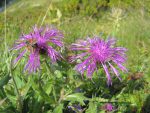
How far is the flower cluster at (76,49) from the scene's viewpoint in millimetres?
1724

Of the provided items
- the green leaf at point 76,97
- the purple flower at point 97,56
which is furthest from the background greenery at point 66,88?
the purple flower at point 97,56

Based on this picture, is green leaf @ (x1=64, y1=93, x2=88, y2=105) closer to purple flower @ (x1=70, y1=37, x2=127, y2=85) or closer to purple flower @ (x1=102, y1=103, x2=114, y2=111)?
purple flower @ (x1=70, y1=37, x2=127, y2=85)

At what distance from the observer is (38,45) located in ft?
5.72

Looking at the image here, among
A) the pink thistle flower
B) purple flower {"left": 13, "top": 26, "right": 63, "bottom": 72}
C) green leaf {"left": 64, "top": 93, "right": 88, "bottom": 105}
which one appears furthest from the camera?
the pink thistle flower

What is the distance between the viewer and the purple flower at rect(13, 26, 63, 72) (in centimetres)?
172

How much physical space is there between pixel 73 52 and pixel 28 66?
439 millimetres

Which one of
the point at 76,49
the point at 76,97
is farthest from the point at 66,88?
the point at 76,49

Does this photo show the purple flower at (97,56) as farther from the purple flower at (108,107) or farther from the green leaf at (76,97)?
the purple flower at (108,107)

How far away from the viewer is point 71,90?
193 cm

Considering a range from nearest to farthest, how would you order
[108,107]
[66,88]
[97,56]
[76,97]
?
1. [97,56]
2. [76,97]
3. [66,88]
4. [108,107]

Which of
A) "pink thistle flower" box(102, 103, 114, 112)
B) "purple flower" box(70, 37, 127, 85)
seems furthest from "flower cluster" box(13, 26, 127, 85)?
"pink thistle flower" box(102, 103, 114, 112)

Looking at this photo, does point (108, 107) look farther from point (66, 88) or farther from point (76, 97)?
point (76, 97)

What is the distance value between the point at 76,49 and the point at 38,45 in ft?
0.54

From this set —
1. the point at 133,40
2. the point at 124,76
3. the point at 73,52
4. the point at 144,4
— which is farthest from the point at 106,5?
the point at 73,52
